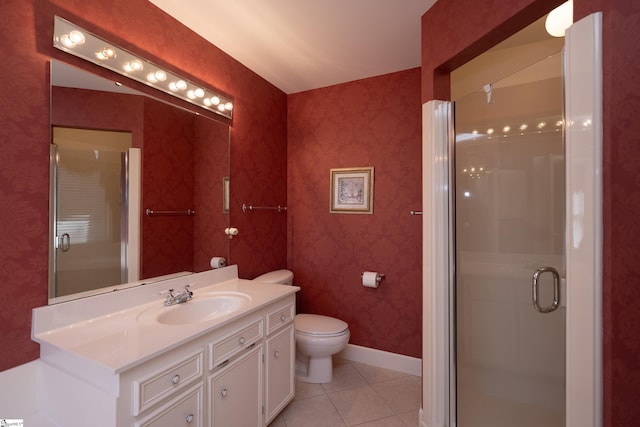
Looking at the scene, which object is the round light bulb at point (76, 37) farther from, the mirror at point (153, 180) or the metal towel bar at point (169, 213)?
the metal towel bar at point (169, 213)

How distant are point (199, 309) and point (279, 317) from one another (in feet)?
1.57

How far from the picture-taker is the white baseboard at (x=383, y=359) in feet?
8.23

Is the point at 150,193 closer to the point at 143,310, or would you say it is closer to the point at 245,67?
the point at 143,310

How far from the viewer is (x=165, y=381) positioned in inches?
Result: 44.6

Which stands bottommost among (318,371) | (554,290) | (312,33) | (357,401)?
(357,401)

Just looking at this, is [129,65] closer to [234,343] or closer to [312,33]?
[312,33]

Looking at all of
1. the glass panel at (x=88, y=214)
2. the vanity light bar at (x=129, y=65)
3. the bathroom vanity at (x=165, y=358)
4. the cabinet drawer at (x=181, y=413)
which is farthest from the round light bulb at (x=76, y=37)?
the cabinet drawer at (x=181, y=413)

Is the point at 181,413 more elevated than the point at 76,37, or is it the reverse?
the point at 76,37

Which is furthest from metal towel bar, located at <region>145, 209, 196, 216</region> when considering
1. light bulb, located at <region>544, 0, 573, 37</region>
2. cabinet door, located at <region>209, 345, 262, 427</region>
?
light bulb, located at <region>544, 0, 573, 37</region>

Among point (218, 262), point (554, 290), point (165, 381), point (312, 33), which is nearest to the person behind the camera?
point (165, 381)

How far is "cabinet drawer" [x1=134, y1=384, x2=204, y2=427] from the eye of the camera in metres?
1.09

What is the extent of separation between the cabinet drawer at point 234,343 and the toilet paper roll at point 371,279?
1.14 meters

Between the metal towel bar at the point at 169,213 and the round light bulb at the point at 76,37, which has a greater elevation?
the round light bulb at the point at 76,37

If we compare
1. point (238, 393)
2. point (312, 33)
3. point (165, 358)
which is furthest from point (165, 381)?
point (312, 33)
